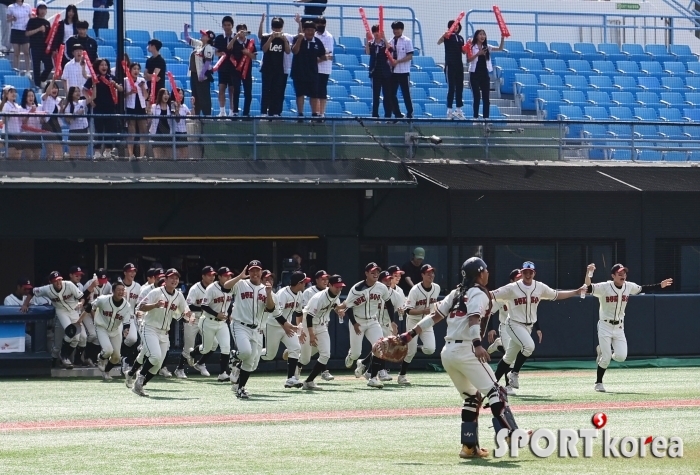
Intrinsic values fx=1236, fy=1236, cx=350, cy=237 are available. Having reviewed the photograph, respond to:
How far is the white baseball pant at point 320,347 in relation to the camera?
66.2ft

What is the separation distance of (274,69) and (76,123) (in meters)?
4.16

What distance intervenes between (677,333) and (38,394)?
12.7m

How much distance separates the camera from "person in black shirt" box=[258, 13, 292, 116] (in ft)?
79.7

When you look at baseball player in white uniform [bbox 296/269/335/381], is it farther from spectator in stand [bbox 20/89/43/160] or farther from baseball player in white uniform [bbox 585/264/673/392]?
spectator in stand [bbox 20/89/43/160]

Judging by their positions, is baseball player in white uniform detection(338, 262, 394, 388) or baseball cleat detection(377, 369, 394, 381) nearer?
baseball player in white uniform detection(338, 262, 394, 388)

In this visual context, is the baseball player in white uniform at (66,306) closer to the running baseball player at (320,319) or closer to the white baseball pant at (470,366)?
the running baseball player at (320,319)

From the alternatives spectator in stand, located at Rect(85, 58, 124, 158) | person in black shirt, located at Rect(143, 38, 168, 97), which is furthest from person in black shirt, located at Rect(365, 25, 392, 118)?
spectator in stand, located at Rect(85, 58, 124, 158)

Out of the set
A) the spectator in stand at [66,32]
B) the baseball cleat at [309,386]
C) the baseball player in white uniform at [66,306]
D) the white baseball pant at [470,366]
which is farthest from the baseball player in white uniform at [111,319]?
the white baseball pant at [470,366]

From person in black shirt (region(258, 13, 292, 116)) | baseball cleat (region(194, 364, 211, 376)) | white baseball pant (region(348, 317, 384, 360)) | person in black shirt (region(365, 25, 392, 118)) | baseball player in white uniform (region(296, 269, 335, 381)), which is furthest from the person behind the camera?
person in black shirt (region(365, 25, 392, 118))

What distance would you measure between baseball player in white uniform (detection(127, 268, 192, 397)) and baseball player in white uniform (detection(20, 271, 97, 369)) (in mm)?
3499

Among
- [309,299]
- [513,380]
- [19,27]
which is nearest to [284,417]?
[513,380]

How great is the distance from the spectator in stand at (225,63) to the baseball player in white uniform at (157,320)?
6420 millimetres

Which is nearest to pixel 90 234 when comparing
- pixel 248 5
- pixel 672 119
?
pixel 248 5

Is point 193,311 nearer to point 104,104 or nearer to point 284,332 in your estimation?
point 284,332
